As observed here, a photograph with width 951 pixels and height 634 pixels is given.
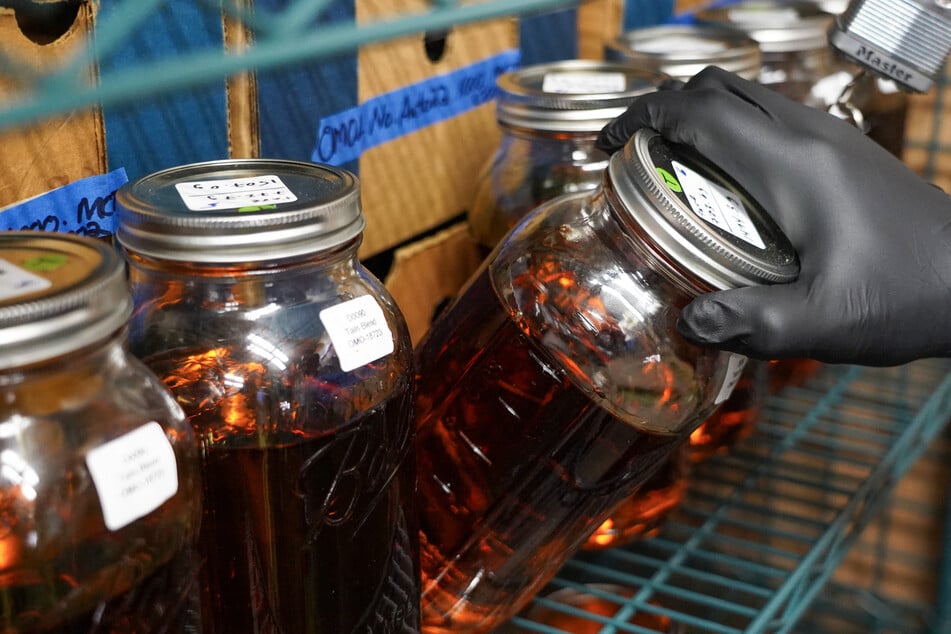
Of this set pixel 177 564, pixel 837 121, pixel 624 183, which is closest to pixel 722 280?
pixel 624 183

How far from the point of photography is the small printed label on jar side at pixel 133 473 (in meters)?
0.41

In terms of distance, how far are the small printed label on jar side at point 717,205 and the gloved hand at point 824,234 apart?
17 millimetres

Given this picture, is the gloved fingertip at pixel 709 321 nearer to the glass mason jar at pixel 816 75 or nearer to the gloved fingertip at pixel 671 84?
the gloved fingertip at pixel 671 84

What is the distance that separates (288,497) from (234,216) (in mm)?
148

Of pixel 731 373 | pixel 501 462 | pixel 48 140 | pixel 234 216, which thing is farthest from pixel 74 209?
pixel 731 373

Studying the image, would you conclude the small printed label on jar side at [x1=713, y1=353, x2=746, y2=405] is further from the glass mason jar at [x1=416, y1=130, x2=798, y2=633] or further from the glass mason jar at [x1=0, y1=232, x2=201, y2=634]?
the glass mason jar at [x1=0, y1=232, x2=201, y2=634]

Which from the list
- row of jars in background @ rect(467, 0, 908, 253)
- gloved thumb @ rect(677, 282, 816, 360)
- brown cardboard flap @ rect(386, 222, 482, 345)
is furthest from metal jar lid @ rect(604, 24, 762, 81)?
gloved thumb @ rect(677, 282, 816, 360)

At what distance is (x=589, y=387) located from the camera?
2.01ft

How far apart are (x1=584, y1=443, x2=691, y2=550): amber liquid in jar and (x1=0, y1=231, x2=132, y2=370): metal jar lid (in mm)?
489

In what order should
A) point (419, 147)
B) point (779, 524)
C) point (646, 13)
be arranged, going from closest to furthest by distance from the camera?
point (419, 147), point (646, 13), point (779, 524)

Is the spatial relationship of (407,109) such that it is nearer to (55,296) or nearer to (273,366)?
(273,366)

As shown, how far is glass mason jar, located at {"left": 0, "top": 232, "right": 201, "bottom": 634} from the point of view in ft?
1.29

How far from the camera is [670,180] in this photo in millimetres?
587

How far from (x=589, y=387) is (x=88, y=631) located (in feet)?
0.99
